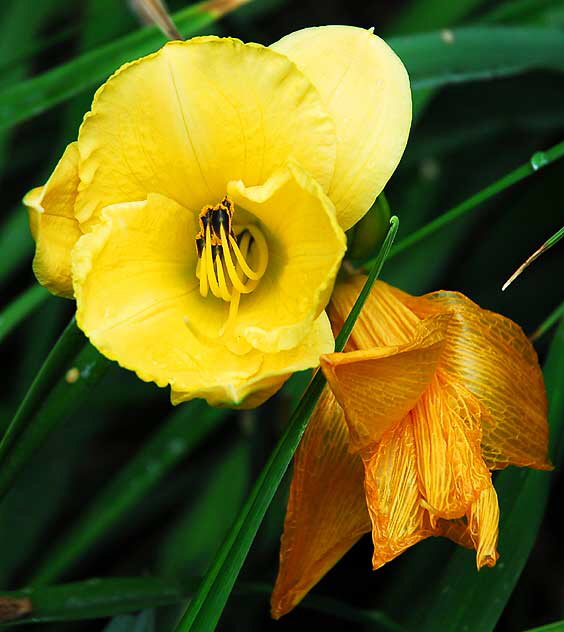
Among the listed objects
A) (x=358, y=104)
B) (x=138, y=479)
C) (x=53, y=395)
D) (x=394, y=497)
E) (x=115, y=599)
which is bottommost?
(x=138, y=479)

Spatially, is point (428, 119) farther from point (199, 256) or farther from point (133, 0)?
point (199, 256)

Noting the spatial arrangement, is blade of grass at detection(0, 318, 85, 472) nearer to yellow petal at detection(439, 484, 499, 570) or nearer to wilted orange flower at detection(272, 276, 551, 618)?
wilted orange flower at detection(272, 276, 551, 618)

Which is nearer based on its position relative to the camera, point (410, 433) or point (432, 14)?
point (410, 433)

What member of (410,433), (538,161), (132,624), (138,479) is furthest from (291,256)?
(138,479)

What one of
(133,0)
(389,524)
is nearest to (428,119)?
(133,0)

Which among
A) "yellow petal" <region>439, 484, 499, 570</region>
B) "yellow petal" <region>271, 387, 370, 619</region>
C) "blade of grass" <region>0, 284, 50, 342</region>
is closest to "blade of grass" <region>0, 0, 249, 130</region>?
"blade of grass" <region>0, 284, 50, 342</region>

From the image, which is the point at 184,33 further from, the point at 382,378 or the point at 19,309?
the point at 382,378

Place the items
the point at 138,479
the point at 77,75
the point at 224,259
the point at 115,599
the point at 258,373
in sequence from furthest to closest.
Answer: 1. the point at 138,479
2. the point at 77,75
3. the point at 115,599
4. the point at 224,259
5. the point at 258,373
